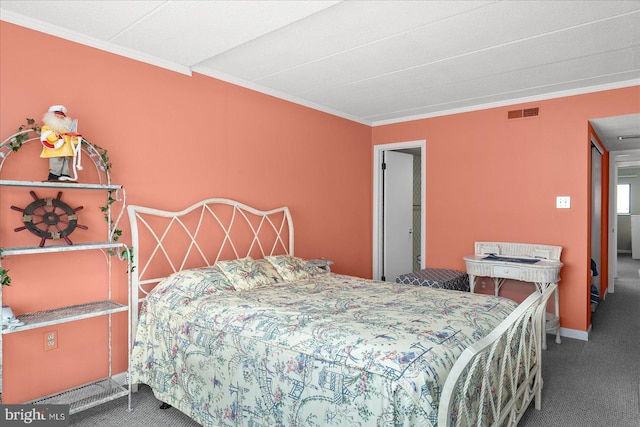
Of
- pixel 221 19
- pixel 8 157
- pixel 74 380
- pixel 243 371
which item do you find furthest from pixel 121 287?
pixel 221 19

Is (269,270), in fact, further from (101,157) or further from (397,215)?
(397,215)

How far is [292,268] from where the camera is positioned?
3453mm

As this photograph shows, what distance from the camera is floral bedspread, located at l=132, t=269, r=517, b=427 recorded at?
5.49 feet

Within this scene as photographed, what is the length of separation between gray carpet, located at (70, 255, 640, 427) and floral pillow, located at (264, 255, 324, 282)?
4.17ft

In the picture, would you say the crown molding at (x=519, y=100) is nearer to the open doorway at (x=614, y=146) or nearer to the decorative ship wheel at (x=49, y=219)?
the open doorway at (x=614, y=146)

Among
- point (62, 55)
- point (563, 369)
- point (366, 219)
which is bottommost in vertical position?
point (563, 369)

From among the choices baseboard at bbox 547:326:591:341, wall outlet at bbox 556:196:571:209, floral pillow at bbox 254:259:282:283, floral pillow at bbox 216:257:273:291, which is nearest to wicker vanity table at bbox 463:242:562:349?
baseboard at bbox 547:326:591:341

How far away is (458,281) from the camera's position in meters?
4.31

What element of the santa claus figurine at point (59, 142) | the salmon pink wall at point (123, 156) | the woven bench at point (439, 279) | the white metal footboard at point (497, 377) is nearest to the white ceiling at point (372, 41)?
the salmon pink wall at point (123, 156)

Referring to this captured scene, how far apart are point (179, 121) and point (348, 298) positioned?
196 cm

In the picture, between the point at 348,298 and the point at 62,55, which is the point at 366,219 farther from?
the point at 62,55

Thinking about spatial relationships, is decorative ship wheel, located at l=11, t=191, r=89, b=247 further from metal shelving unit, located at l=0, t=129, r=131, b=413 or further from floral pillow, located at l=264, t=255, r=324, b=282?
floral pillow, located at l=264, t=255, r=324, b=282

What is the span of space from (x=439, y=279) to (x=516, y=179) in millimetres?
1419

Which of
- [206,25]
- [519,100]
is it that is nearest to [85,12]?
[206,25]
